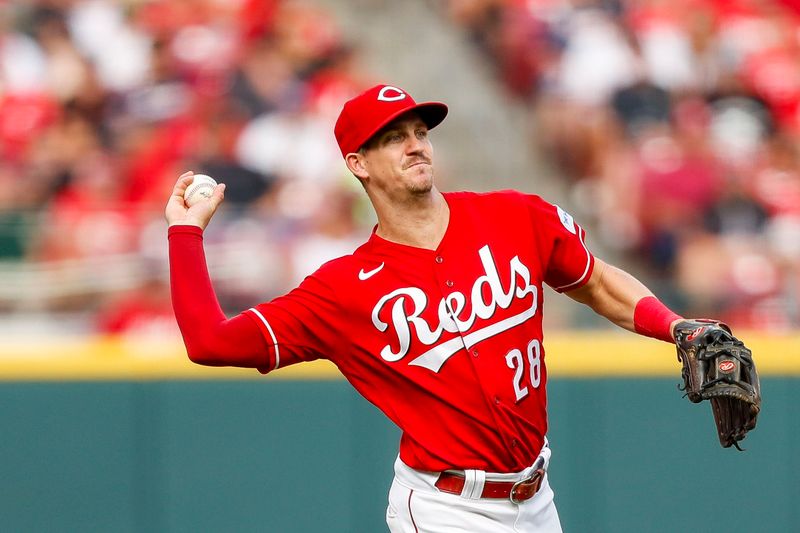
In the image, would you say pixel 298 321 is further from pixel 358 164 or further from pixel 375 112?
pixel 375 112

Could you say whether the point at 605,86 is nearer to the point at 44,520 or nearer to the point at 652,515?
the point at 652,515

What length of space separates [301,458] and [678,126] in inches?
126

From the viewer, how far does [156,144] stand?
22.3 ft

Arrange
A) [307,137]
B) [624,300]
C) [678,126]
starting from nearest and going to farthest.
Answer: [624,300] → [307,137] → [678,126]

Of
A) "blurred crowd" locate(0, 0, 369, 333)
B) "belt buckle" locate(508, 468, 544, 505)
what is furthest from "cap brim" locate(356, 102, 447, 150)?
"blurred crowd" locate(0, 0, 369, 333)

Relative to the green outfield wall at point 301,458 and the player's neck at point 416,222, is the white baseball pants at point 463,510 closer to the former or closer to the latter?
the player's neck at point 416,222

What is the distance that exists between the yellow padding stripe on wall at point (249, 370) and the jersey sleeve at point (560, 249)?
2213 mm

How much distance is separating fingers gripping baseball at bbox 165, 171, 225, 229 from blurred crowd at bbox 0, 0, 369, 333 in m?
2.11

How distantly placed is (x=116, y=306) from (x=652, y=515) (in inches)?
105

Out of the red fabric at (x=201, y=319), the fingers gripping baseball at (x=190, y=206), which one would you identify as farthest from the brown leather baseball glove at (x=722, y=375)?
the fingers gripping baseball at (x=190, y=206)

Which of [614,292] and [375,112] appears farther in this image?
[614,292]

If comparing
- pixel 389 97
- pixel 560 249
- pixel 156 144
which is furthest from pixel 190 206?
pixel 156 144

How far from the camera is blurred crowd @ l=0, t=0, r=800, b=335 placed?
18.2 feet

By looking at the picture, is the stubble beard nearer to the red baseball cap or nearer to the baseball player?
the baseball player
